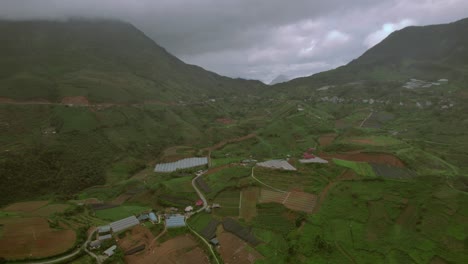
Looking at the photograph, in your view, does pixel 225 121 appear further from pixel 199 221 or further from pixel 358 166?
pixel 199 221

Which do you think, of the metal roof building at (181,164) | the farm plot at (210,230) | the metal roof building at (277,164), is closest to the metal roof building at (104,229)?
the farm plot at (210,230)

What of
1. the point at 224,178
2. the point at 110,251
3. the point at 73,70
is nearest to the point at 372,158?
the point at 224,178

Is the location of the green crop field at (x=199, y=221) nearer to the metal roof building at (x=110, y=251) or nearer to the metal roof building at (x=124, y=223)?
the metal roof building at (x=124, y=223)

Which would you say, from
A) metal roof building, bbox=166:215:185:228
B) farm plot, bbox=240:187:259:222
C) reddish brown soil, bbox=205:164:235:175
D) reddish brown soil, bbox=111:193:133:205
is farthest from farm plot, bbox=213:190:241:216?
reddish brown soil, bbox=111:193:133:205

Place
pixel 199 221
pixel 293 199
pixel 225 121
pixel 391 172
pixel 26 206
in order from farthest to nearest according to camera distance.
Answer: pixel 225 121
pixel 391 172
pixel 26 206
pixel 293 199
pixel 199 221

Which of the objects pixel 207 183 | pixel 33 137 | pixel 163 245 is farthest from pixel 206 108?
pixel 163 245

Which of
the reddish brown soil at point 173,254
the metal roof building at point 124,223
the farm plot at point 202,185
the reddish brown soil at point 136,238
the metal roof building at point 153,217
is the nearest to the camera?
the reddish brown soil at point 173,254
